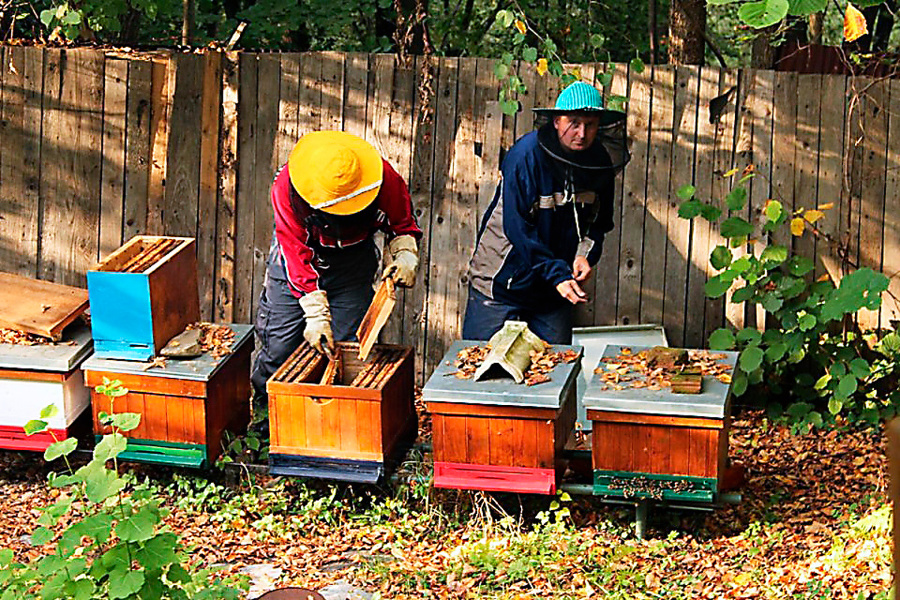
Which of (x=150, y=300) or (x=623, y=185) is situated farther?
(x=623, y=185)

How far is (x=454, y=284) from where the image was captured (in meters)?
7.61

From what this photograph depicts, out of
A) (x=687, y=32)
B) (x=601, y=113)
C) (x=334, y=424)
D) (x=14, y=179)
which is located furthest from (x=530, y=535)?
(x=14, y=179)

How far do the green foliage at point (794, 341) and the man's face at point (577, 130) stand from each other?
1112 millimetres

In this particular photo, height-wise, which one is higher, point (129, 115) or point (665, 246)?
point (129, 115)

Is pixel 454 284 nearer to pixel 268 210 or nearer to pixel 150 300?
pixel 268 210

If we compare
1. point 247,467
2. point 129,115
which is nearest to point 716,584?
point 247,467

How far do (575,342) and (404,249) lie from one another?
1.56m

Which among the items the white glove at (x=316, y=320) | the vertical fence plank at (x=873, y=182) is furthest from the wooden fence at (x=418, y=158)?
the white glove at (x=316, y=320)

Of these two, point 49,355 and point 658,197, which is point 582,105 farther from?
point 49,355

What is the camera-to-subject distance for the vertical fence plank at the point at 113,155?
299 inches

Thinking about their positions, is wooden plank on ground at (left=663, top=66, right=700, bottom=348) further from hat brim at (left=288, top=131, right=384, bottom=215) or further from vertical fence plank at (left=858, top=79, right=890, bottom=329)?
hat brim at (left=288, top=131, right=384, bottom=215)

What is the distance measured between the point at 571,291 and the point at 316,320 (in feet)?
4.09

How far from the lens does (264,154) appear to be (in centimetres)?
760

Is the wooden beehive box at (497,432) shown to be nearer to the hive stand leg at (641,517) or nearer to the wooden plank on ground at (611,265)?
the hive stand leg at (641,517)
